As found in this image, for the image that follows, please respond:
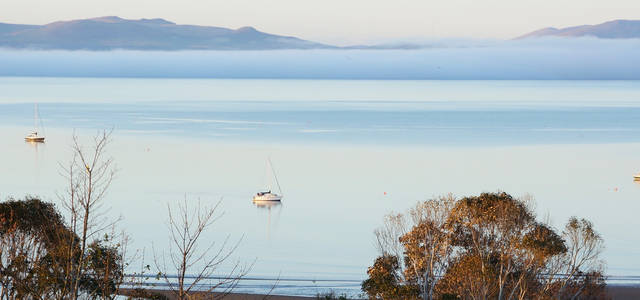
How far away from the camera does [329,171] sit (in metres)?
86.6

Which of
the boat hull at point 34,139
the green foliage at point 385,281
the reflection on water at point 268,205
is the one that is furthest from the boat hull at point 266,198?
the boat hull at point 34,139

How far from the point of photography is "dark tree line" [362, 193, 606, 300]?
26531mm

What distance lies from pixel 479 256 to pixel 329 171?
2374 inches

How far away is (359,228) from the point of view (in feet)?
190

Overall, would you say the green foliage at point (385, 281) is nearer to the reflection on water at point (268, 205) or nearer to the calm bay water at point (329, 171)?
the calm bay water at point (329, 171)

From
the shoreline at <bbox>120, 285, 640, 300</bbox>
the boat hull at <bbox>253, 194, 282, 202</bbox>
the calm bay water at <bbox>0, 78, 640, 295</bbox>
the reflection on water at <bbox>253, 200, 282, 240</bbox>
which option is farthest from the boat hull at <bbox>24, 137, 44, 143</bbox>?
the shoreline at <bbox>120, 285, 640, 300</bbox>

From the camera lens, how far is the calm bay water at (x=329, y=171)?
54.7 meters

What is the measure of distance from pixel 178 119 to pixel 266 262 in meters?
108

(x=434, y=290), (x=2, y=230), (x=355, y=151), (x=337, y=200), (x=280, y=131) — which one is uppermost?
(x=280, y=131)

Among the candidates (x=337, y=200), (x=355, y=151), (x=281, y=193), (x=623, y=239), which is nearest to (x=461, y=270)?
(x=623, y=239)

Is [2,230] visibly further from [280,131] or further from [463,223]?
[280,131]

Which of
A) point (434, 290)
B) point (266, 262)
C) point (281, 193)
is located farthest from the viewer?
point (281, 193)

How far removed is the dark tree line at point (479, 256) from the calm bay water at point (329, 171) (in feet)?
38.1

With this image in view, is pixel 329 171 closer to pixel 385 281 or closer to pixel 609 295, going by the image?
Answer: pixel 609 295
